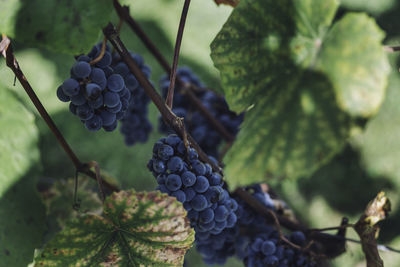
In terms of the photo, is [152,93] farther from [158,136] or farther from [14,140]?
[158,136]

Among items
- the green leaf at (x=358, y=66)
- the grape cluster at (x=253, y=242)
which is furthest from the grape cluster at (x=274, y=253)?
the green leaf at (x=358, y=66)

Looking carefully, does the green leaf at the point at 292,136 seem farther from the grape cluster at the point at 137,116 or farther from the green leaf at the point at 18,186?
the green leaf at the point at 18,186

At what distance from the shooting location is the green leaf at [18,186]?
64 cm

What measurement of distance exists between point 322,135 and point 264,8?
0.20 metres

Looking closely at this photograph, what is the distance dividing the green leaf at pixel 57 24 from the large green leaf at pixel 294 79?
172mm

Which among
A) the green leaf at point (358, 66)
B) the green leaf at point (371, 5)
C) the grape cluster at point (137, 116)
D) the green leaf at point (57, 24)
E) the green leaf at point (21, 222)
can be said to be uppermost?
the green leaf at point (371, 5)

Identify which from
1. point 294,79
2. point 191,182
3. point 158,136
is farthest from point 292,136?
point 158,136

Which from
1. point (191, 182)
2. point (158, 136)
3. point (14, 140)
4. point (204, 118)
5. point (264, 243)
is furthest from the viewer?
point (158, 136)

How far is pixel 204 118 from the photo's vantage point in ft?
2.83

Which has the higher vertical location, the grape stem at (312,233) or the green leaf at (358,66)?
the green leaf at (358,66)

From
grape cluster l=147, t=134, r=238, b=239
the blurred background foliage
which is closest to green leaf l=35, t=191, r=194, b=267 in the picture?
grape cluster l=147, t=134, r=238, b=239

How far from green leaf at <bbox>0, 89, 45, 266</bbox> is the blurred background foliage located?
45cm

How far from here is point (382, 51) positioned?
410mm

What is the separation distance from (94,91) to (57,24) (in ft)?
0.34
